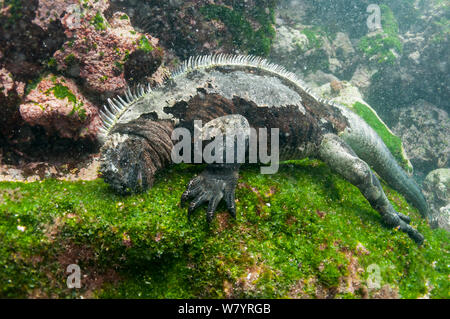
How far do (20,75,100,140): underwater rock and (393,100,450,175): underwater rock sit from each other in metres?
11.4

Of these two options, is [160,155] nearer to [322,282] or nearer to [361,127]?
[322,282]

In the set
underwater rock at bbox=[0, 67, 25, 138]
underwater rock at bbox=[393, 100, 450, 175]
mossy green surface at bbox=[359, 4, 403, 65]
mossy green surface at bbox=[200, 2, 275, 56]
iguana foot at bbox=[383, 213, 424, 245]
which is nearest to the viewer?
underwater rock at bbox=[0, 67, 25, 138]

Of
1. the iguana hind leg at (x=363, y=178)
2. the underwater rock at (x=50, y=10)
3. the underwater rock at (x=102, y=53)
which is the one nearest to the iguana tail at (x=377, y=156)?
the iguana hind leg at (x=363, y=178)

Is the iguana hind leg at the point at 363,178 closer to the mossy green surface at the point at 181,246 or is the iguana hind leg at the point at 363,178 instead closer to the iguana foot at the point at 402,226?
the iguana foot at the point at 402,226

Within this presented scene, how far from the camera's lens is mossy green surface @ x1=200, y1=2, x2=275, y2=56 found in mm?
6039

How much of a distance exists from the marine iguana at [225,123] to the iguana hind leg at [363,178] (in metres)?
0.01

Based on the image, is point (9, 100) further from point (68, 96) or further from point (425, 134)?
point (425, 134)

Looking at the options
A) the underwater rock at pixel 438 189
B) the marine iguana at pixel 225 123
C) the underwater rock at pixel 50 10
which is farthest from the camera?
the underwater rock at pixel 438 189

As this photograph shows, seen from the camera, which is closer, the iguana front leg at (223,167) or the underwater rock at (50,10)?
the iguana front leg at (223,167)

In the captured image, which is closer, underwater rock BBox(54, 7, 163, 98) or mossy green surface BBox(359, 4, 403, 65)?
underwater rock BBox(54, 7, 163, 98)

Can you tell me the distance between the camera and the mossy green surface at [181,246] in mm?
Answer: 2688

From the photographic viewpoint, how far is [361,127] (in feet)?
17.5
